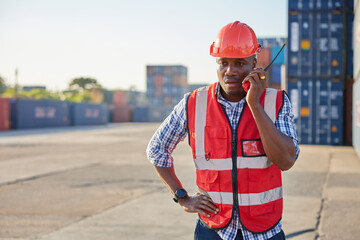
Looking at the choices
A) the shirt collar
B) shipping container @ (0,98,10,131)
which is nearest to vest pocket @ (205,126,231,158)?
the shirt collar

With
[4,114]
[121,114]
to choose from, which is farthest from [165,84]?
[4,114]

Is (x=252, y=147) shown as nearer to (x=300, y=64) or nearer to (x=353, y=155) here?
(x=353, y=155)

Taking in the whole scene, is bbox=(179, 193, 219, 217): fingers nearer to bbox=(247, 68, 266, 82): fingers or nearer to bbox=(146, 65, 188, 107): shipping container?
bbox=(247, 68, 266, 82): fingers

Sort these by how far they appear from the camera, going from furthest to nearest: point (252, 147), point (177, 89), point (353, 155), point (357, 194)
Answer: point (177, 89) → point (353, 155) → point (357, 194) → point (252, 147)

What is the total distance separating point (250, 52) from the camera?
77.7 inches

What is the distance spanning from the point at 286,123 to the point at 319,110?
1445 centimetres

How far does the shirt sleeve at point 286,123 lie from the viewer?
6.07 feet

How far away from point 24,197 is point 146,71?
61931 mm

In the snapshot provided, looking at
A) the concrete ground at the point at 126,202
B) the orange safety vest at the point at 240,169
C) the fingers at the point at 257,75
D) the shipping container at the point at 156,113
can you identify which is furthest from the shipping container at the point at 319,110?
the shipping container at the point at 156,113

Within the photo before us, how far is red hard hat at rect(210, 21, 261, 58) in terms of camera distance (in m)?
1.96

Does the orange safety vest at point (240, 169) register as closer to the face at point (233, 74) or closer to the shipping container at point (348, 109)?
the face at point (233, 74)

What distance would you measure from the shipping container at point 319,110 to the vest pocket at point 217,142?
46.1 feet

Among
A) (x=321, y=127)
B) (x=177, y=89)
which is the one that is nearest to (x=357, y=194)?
(x=321, y=127)

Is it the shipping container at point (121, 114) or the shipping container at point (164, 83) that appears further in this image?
the shipping container at point (164, 83)
